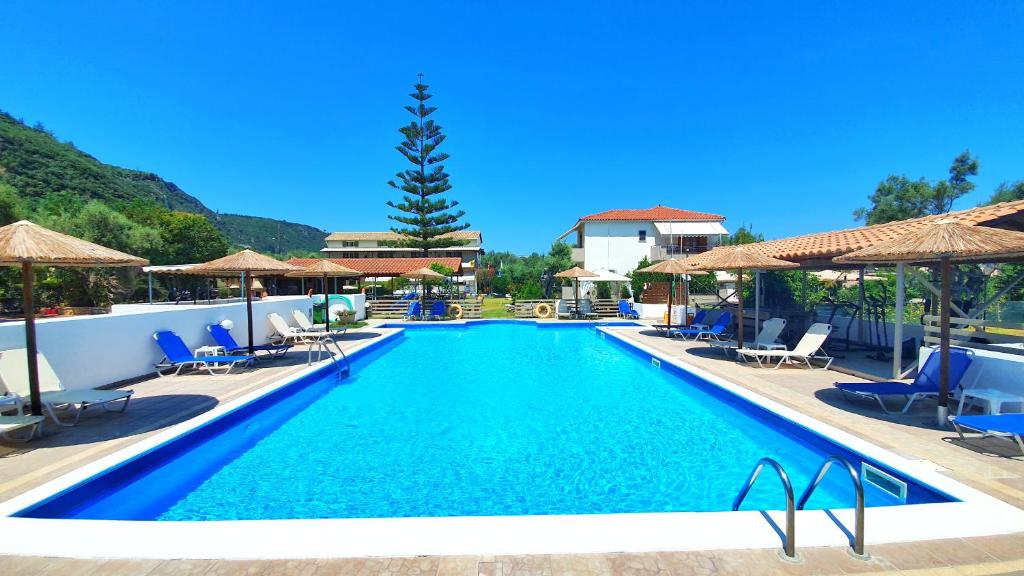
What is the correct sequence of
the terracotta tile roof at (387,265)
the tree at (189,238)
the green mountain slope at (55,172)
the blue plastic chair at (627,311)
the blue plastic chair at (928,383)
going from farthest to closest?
1. the green mountain slope at (55,172)
2. the tree at (189,238)
3. the terracotta tile roof at (387,265)
4. the blue plastic chair at (627,311)
5. the blue plastic chair at (928,383)

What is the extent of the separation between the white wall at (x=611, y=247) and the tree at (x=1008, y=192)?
23634 mm

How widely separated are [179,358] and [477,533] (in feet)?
23.0

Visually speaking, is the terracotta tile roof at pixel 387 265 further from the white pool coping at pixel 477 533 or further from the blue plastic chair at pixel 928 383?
the white pool coping at pixel 477 533

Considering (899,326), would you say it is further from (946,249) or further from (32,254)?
(32,254)

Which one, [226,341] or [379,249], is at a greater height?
[379,249]

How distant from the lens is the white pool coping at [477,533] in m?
2.57

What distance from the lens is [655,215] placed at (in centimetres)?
3106

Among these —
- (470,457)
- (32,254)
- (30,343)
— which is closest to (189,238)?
(30,343)

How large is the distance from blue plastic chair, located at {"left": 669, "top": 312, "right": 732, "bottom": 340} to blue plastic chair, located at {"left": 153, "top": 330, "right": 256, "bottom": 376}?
33.4 ft

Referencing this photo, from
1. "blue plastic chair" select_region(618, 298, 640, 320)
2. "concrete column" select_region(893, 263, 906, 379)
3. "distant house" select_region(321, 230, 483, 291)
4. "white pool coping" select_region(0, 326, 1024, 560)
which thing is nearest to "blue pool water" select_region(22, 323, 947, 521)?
"white pool coping" select_region(0, 326, 1024, 560)

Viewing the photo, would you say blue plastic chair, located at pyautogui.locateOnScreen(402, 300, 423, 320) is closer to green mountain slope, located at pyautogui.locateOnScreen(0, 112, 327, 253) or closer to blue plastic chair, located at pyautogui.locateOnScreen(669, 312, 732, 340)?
blue plastic chair, located at pyautogui.locateOnScreen(669, 312, 732, 340)

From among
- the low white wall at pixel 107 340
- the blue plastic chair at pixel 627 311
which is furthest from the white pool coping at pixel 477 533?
the blue plastic chair at pixel 627 311

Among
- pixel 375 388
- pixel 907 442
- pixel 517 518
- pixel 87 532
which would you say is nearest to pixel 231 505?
pixel 87 532

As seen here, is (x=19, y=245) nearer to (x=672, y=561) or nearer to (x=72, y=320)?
(x=72, y=320)
